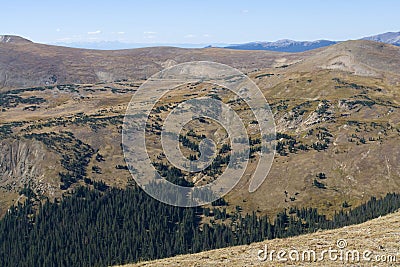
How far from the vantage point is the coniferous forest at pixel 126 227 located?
134500 mm

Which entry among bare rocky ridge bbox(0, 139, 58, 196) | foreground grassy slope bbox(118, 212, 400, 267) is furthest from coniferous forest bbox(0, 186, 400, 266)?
foreground grassy slope bbox(118, 212, 400, 267)

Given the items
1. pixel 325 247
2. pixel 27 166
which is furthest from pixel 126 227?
pixel 325 247

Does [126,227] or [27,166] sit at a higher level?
[27,166]

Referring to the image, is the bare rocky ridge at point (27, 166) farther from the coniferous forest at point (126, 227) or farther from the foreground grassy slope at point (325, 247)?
the foreground grassy slope at point (325, 247)

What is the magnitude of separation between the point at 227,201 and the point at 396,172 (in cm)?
6804

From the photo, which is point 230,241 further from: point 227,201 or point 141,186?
point 141,186

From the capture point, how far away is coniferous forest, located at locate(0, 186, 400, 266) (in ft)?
441

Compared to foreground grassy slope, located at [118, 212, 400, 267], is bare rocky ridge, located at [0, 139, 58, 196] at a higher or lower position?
lower

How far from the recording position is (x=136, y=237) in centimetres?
14312

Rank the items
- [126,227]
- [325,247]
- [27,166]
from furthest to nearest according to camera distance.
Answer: [27,166] → [126,227] → [325,247]

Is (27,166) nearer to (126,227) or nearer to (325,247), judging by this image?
(126,227)

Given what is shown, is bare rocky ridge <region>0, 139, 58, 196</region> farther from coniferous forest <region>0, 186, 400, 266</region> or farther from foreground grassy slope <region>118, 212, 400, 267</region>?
foreground grassy slope <region>118, 212, 400, 267</region>

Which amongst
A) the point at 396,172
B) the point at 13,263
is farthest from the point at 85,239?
the point at 396,172

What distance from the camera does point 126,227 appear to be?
150 meters
